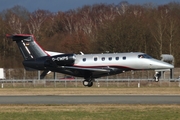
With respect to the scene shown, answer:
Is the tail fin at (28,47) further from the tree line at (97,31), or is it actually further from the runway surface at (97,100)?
the tree line at (97,31)

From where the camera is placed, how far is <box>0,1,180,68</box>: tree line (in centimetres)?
7775

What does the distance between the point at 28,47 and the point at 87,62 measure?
5715 millimetres

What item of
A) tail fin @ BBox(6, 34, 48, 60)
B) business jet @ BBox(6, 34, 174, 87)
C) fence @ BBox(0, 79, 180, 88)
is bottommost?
fence @ BBox(0, 79, 180, 88)

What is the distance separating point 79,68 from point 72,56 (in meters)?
1.26

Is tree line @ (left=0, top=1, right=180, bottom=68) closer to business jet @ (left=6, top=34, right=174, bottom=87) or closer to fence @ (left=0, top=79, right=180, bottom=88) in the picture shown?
fence @ (left=0, top=79, right=180, bottom=88)

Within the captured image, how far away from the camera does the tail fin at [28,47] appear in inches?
1886

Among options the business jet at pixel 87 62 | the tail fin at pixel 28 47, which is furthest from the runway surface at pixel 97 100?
the tail fin at pixel 28 47

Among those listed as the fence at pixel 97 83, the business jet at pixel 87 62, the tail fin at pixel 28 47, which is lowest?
the fence at pixel 97 83

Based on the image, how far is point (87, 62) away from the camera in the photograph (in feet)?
155

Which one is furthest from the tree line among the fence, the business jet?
the business jet

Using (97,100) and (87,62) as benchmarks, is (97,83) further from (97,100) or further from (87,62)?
(97,100)

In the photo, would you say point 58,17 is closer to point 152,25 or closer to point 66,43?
point 66,43

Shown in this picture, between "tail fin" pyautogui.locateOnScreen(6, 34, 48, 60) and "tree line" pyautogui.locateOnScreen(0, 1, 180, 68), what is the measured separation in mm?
28920

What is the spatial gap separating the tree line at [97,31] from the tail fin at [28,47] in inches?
1139
